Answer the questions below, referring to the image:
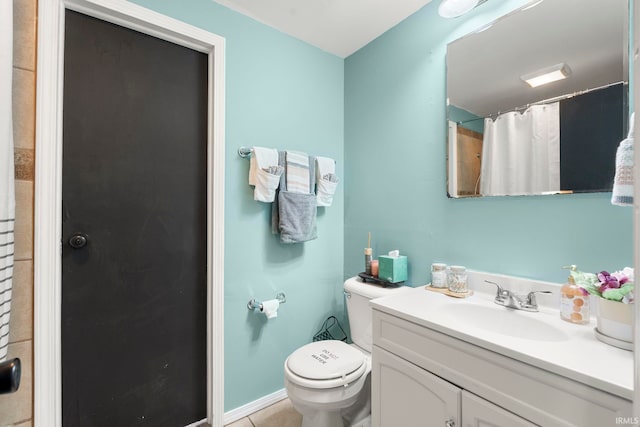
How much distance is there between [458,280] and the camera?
4.13 feet

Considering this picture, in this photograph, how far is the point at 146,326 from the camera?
1351 millimetres

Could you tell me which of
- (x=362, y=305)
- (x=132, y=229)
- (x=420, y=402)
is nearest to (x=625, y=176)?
(x=420, y=402)

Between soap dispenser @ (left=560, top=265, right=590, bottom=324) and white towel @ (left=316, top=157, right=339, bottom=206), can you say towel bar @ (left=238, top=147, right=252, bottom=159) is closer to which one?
white towel @ (left=316, top=157, right=339, bottom=206)

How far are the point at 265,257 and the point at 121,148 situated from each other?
0.91 meters

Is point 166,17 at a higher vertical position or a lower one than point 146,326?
higher

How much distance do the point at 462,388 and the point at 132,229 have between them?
4.93 ft

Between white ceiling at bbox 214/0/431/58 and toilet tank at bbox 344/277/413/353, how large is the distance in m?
1.54

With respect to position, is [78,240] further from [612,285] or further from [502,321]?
[612,285]

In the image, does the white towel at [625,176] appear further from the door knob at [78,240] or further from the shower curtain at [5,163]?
the door knob at [78,240]

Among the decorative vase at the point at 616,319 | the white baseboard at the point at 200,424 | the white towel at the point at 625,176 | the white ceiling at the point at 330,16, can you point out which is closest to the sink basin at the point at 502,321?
the decorative vase at the point at 616,319

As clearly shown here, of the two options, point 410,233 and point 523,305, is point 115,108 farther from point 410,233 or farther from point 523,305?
point 523,305

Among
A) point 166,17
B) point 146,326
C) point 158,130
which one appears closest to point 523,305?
point 146,326

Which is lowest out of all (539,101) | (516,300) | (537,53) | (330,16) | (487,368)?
(487,368)

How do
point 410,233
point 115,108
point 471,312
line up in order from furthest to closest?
point 410,233, point 115,108, point 471,312
